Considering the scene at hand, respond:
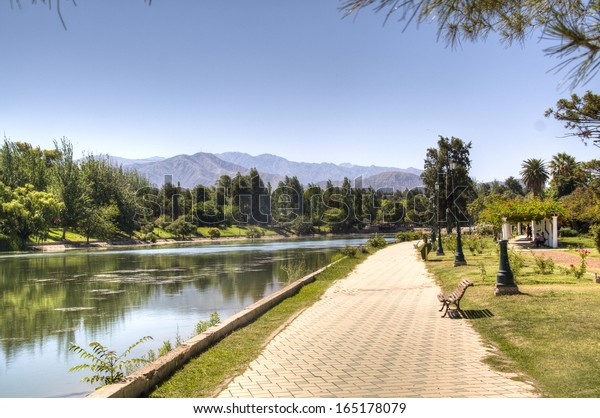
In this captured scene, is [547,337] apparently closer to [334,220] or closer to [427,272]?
[427,272]

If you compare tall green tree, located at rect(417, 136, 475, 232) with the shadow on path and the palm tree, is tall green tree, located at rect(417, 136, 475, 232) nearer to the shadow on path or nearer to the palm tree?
the palm tree

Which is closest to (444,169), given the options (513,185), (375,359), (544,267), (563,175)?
(563,175)

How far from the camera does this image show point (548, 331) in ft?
27.4

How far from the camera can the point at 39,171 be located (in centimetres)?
7500

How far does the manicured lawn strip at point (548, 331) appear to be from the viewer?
6004 mm

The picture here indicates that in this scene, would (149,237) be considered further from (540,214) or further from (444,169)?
(540,214)

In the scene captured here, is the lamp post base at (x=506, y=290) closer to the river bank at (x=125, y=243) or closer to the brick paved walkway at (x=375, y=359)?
the brick paved walkway at (x=375, y=359)

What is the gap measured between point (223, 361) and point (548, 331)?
5.14 meters

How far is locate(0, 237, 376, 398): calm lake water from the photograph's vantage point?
983cm

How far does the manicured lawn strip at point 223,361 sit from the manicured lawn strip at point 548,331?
344 cm

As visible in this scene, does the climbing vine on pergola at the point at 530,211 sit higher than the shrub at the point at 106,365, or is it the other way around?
the climbing vine on pergola at the point at 530,211

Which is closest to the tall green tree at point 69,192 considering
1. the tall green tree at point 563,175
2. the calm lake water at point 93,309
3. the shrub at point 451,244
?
the calm lake water at point 93,309

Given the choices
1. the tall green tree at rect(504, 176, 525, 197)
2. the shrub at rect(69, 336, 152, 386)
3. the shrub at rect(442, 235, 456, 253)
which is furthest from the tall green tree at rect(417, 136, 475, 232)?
the tall green tree at rect(504, 176, 525, 197)
